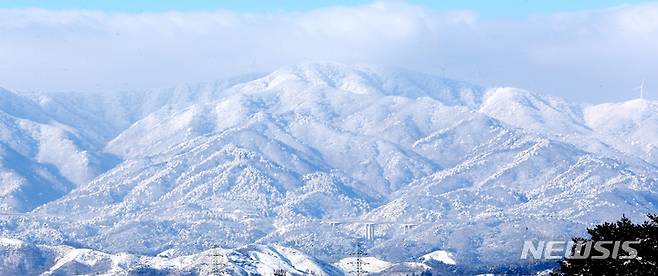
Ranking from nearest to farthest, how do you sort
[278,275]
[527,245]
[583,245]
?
[583,245] → [527,245] → [278,275]

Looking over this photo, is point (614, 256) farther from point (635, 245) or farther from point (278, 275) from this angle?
point (278, 275)

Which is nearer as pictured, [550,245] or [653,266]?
[653,266]

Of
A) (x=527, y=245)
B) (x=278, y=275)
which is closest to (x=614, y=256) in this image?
(x=527, y=245)

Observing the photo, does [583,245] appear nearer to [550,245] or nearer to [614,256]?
[614,256]

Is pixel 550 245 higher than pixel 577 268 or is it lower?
higher

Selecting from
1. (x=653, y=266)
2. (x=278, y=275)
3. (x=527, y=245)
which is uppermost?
(x=278, y=275)

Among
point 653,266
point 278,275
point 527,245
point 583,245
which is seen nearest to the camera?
point 653,266

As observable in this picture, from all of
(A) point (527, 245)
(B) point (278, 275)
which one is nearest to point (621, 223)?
(A) point (527, 245)
